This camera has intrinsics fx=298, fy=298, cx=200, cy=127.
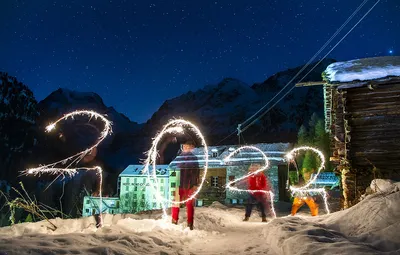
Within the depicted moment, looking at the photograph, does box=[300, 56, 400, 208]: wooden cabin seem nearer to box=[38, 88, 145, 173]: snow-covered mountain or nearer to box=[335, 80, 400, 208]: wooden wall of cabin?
box=[335, 80, 400, 208]: wooden wall of cabin

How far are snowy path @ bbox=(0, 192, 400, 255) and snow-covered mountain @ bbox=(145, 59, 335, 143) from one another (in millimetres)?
70175

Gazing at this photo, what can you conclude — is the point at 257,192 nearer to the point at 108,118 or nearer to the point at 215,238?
the point at 215,238

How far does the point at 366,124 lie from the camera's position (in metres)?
12.5

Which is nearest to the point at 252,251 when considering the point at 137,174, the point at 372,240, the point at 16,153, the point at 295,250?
the point at 295,250

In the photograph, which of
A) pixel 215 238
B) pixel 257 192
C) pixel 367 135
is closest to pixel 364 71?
pixel 367 135

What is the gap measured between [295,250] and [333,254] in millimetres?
964

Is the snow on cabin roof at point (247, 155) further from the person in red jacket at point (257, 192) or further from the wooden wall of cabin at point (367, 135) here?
the wooden wall of cabin at point (367, 135)

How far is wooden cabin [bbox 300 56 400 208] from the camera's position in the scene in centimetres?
1206

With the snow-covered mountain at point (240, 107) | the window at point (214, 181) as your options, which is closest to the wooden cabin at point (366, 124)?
the window at point (214, 181)

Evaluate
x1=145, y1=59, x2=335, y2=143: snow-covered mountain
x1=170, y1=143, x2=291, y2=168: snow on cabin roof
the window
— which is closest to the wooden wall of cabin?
x1=170, y1=143, x2=291, y2=168: snow on cabin roof

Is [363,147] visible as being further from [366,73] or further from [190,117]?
[190,117]

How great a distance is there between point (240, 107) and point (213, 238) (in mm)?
112628

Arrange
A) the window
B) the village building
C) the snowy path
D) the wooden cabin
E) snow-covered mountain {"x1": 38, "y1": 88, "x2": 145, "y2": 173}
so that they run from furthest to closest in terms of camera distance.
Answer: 1. snow-covered mountain {"x1": 38, "y1": 88, "x2": 145, "y2": 173}
2. the window
3. the village building
4. the wooden cabin
5. the snowy path

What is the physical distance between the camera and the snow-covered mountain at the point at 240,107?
94.9 m
